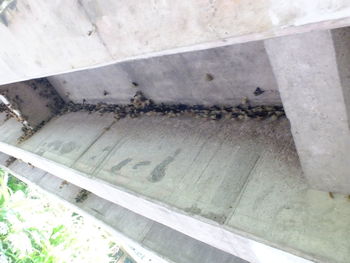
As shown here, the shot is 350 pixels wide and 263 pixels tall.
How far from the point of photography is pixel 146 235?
4.99 metres

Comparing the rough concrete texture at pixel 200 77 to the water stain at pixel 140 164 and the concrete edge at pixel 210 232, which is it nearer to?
the water stain at pixel 140 164

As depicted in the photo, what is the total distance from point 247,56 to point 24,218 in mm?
10790

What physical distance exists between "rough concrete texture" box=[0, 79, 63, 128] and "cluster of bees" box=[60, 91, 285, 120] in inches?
54.0

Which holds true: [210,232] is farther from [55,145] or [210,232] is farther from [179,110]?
[55,145]

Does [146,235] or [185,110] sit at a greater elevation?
[185,110]

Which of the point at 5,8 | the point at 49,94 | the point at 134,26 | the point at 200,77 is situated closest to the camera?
the point at 134,26

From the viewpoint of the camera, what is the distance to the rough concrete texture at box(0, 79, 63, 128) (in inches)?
236

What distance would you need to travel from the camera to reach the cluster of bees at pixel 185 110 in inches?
112

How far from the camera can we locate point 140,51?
5.80 ft

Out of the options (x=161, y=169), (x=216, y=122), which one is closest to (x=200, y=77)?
(x=216, y=122)

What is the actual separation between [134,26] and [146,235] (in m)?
4.01

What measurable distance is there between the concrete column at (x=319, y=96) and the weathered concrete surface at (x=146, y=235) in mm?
2582

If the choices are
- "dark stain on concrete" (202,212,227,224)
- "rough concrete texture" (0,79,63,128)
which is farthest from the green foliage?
"dark stain on concrete" (202,212,227,224)

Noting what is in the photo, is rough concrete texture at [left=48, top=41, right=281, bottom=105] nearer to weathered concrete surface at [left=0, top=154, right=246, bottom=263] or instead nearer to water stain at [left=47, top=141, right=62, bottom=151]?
water stain at [left=47, top=141, right=62, bottom=151]
